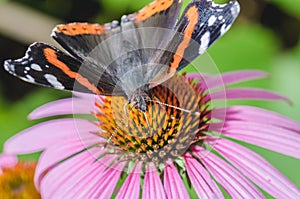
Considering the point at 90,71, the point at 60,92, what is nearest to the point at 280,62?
the point at 60,92

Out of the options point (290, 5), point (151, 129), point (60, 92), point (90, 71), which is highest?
point (290, 5)

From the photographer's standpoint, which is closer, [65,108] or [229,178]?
[229,178]

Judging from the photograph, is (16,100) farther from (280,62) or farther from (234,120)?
(234,120)

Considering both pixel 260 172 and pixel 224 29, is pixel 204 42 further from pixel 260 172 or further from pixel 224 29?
pixel 260 172

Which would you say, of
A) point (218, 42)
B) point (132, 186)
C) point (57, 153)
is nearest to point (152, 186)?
point (132, 186)

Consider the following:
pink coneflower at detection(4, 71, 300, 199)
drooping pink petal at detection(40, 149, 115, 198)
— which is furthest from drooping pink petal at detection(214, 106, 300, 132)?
drooping pink petal at detection(40, 149, 115, 198)

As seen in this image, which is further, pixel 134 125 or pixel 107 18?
pixel 107 18
